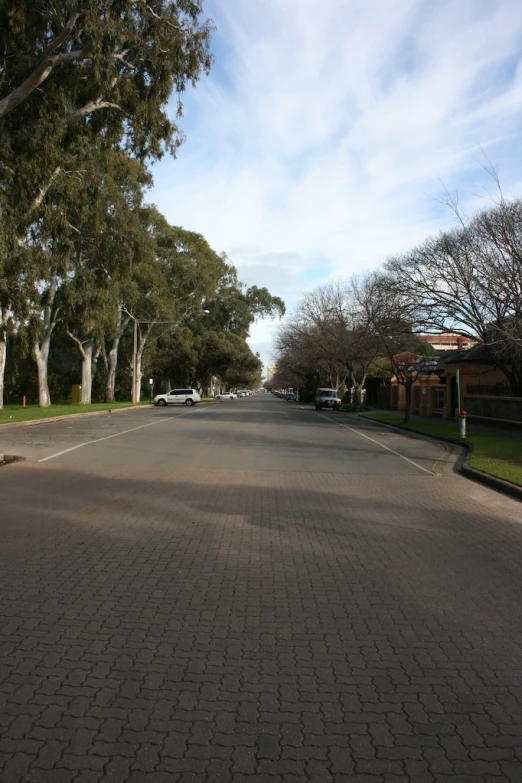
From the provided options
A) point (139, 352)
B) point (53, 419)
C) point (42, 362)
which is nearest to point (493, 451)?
point (53, 419)

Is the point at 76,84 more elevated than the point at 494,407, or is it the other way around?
the point at 76,84

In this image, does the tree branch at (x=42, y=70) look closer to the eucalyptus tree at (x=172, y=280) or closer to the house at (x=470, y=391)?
the house at (x=470, y=391)

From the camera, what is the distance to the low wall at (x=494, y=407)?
25.3 m

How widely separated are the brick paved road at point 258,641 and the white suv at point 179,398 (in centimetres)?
4517

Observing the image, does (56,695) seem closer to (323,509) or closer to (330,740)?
(330,740)

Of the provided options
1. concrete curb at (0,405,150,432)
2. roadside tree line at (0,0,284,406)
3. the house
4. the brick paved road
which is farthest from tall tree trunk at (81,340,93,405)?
the brick paved road

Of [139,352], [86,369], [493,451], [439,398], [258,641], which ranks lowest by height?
[258,641]

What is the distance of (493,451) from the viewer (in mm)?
17047

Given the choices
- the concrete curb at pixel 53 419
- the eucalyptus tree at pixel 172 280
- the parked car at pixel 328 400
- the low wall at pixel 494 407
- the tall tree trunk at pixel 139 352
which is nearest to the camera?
the low wall at pixel 494 407

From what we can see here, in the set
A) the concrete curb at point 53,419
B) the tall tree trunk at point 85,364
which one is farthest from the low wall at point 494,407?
the tall tree trunk at point 85,364

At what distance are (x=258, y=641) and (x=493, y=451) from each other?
13.9 metres

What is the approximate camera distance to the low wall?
25.3 meters

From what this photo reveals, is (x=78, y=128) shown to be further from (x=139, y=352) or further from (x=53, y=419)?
(x=139, y=352)

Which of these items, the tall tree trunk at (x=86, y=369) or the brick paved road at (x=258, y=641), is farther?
the tall tree trunk at (x=86, y=369)
